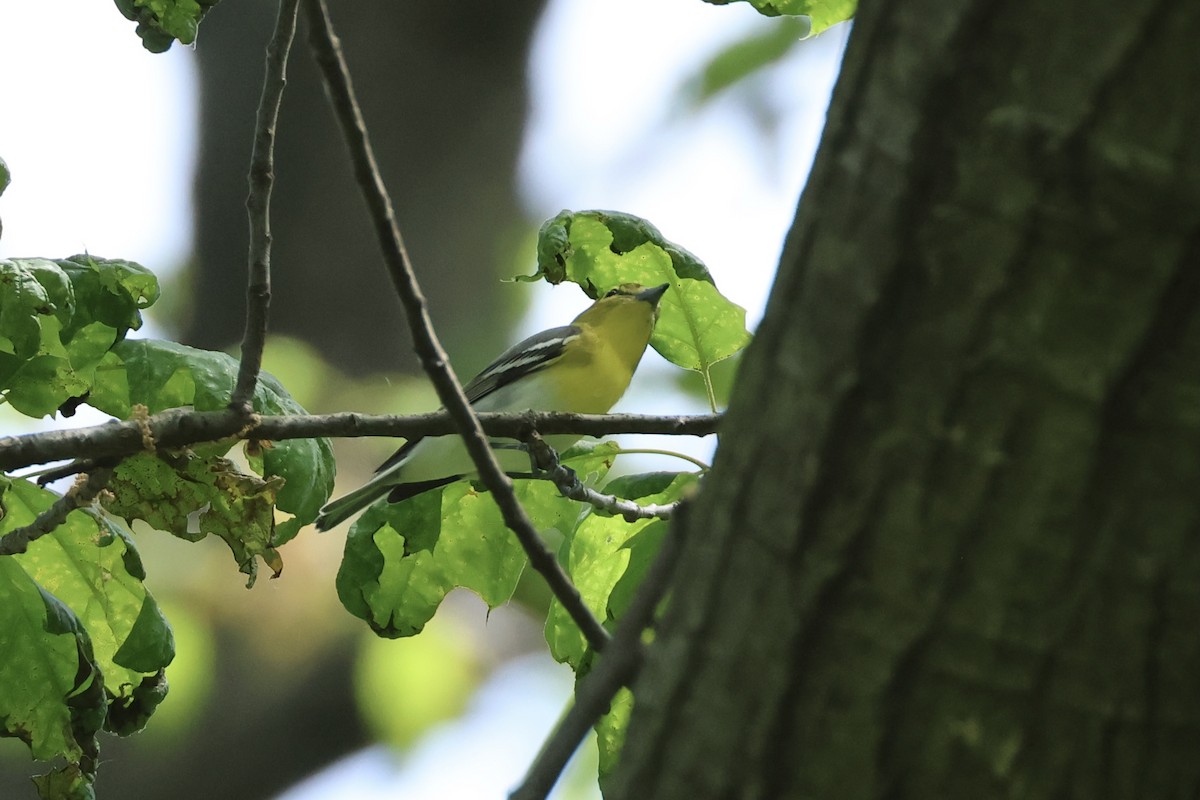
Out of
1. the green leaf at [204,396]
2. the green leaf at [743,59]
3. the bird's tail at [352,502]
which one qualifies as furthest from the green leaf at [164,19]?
the green leaf at [743,59]

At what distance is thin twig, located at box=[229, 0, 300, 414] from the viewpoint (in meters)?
1.61

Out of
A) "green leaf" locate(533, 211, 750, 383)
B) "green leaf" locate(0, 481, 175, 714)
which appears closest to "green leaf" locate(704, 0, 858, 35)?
"green leaf" locate(533, 211, 750, 383)

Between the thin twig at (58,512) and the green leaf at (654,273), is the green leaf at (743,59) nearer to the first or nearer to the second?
the green leaf at (654,273)

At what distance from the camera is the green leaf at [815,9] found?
186 centimetres

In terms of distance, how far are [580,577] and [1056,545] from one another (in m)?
1.40

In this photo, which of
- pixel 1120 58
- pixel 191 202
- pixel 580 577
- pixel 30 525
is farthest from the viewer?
pixel 191 202

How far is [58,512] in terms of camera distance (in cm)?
185

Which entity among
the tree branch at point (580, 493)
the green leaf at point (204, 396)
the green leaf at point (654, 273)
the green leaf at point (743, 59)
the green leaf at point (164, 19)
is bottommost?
the green leaf at point (204, 396)

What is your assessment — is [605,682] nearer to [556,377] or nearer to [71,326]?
[71,326]

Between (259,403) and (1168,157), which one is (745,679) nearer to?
(1168,157)

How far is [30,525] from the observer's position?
1.84m

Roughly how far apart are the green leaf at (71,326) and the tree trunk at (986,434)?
1300 mm

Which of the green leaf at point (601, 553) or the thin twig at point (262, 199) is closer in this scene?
the thin twig at point (262, 199)

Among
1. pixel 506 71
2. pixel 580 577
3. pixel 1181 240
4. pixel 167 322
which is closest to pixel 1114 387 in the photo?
Answer: pixel 1181 240
